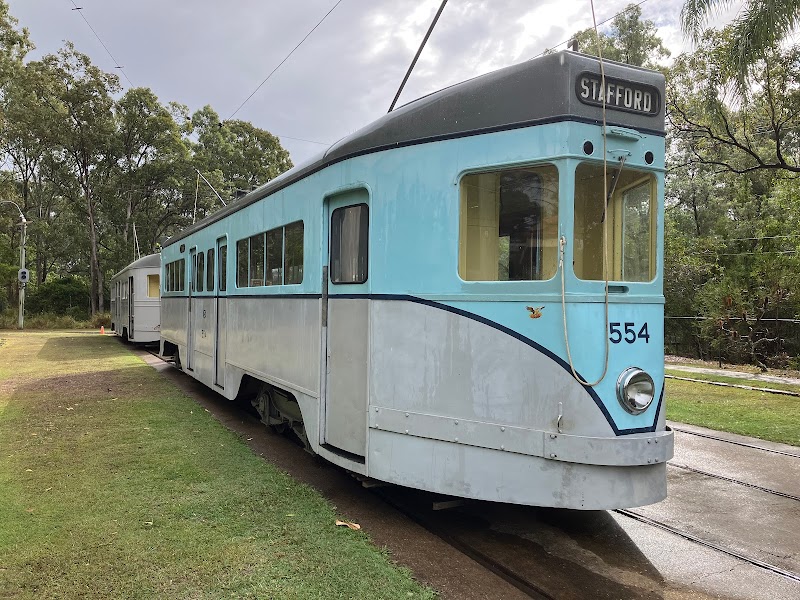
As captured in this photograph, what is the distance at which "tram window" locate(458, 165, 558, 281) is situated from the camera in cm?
389

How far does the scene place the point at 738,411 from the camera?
32.2ft

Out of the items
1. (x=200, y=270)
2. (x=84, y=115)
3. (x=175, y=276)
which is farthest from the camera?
(x=84, y=115)

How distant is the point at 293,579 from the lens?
369 centimetres

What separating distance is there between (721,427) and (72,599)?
817cm

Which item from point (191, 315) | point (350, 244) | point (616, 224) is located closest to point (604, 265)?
point (616, 224)

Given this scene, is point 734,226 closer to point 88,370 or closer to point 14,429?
point 88,370

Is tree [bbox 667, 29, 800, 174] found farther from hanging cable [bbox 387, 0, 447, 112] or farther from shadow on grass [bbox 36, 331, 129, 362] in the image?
shadow on grass [bbox 36, 331, 129, 362]

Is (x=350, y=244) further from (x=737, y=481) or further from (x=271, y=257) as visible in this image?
(x=737, y=481)

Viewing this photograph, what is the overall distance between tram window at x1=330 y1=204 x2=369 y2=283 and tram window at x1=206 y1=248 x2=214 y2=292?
458 cm

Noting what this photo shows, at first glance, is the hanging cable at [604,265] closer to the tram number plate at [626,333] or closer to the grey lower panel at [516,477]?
the tram number plate at [626,333]

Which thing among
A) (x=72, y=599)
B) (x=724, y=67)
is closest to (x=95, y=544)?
(x=72, y=599)

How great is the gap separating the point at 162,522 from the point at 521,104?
3890 millimetres

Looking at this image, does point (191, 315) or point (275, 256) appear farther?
point (191, 315)

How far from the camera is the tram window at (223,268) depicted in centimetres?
841
